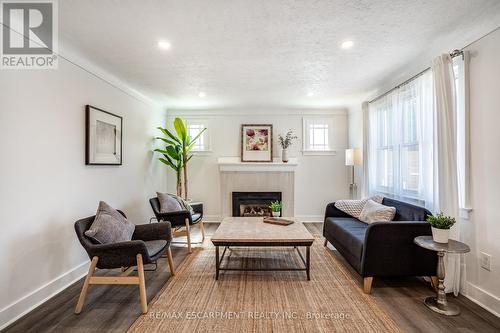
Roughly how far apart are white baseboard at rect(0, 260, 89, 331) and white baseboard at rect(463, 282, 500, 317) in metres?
4.01

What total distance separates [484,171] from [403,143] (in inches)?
46.0

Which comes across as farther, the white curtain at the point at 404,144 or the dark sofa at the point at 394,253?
the white curtain at the point at 404,144

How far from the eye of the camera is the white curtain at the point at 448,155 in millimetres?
2389

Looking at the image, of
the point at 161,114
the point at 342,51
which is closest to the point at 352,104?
the point at 342,51

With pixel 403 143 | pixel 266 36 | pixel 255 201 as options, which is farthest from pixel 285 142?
pixel 266 36

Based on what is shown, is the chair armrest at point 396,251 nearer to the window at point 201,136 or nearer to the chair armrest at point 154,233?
the chair armrest at point 154,233

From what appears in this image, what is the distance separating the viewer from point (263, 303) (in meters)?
2.31

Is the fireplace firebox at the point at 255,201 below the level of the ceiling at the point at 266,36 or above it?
below

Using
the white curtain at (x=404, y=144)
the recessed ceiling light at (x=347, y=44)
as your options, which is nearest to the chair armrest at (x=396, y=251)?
the white curtain at (x=404, y=144)

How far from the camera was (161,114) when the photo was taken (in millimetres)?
5355

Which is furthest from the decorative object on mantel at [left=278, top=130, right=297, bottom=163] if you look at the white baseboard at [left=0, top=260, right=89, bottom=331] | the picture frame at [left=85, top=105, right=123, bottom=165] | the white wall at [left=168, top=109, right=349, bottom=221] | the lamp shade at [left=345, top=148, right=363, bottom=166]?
the white baseboard at [left=0, top=260, right=89, bottom=331]

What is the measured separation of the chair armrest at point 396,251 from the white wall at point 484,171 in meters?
0.34

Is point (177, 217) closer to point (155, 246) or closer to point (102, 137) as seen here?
point (155, 246)

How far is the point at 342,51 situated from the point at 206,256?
3100 mm
